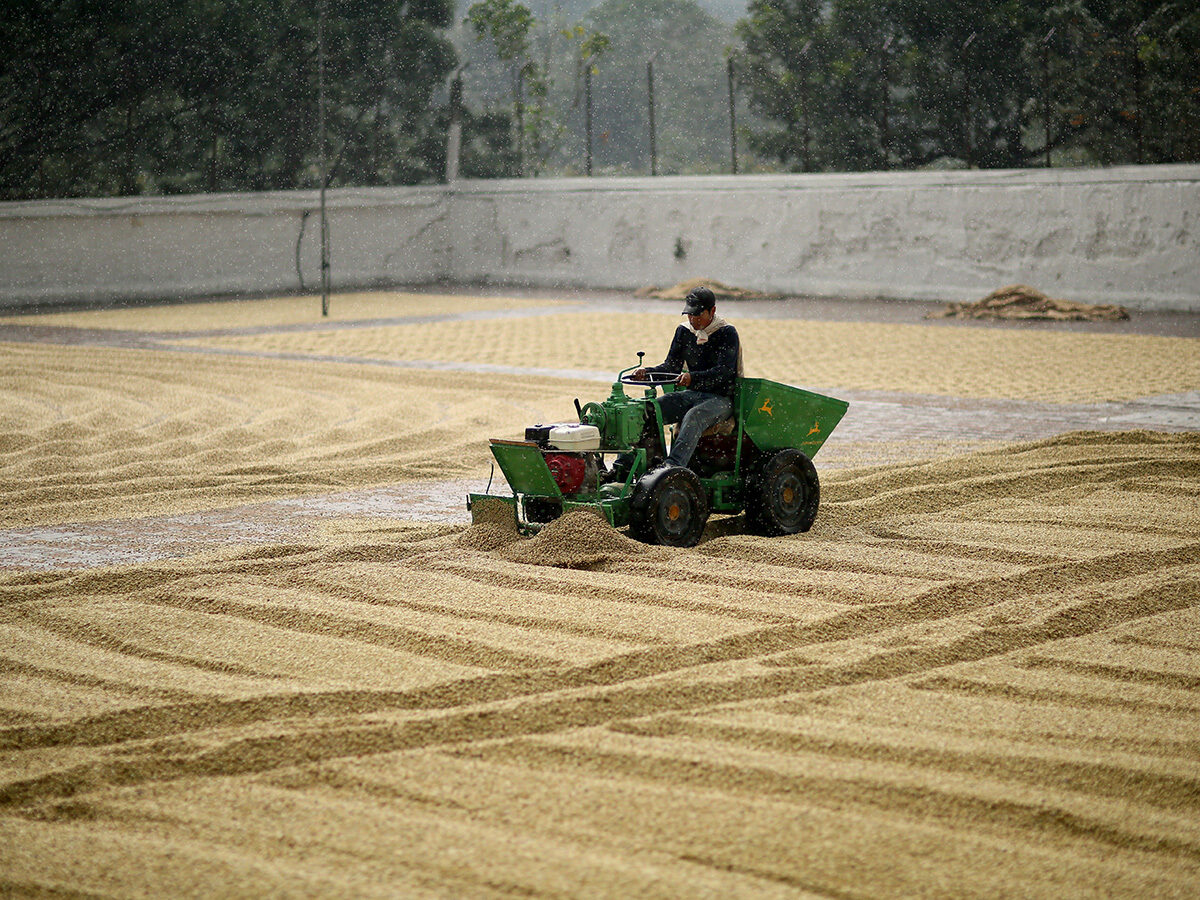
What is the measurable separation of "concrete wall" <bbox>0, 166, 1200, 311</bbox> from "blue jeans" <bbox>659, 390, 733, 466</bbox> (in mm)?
14328

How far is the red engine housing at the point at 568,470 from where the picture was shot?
675 cm

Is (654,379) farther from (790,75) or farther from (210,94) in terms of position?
(210,94)

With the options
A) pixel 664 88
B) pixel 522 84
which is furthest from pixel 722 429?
pixel 664 88

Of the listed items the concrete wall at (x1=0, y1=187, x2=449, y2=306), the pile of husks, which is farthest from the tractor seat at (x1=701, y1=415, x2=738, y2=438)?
the concrete wall at (x1=0, y1=187, x2=449, y2=306)

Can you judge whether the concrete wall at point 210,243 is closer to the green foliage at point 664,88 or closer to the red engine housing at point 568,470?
the green foliage at point 664,88

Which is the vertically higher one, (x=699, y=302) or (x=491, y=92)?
(x=491, y=92)

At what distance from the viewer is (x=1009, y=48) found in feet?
76.3

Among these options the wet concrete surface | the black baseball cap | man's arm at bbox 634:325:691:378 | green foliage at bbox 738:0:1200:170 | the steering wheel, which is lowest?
the wet concrete surface

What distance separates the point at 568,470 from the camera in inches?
266

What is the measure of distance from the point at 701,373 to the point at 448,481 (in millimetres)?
2393

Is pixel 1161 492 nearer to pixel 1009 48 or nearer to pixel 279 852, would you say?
pixel 279 852

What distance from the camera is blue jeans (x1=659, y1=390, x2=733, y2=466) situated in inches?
271

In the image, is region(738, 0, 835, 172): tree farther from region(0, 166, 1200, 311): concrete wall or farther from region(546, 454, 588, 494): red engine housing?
region(546, 454, 588, 494): red engine housing

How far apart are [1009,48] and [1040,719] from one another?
20.7m
